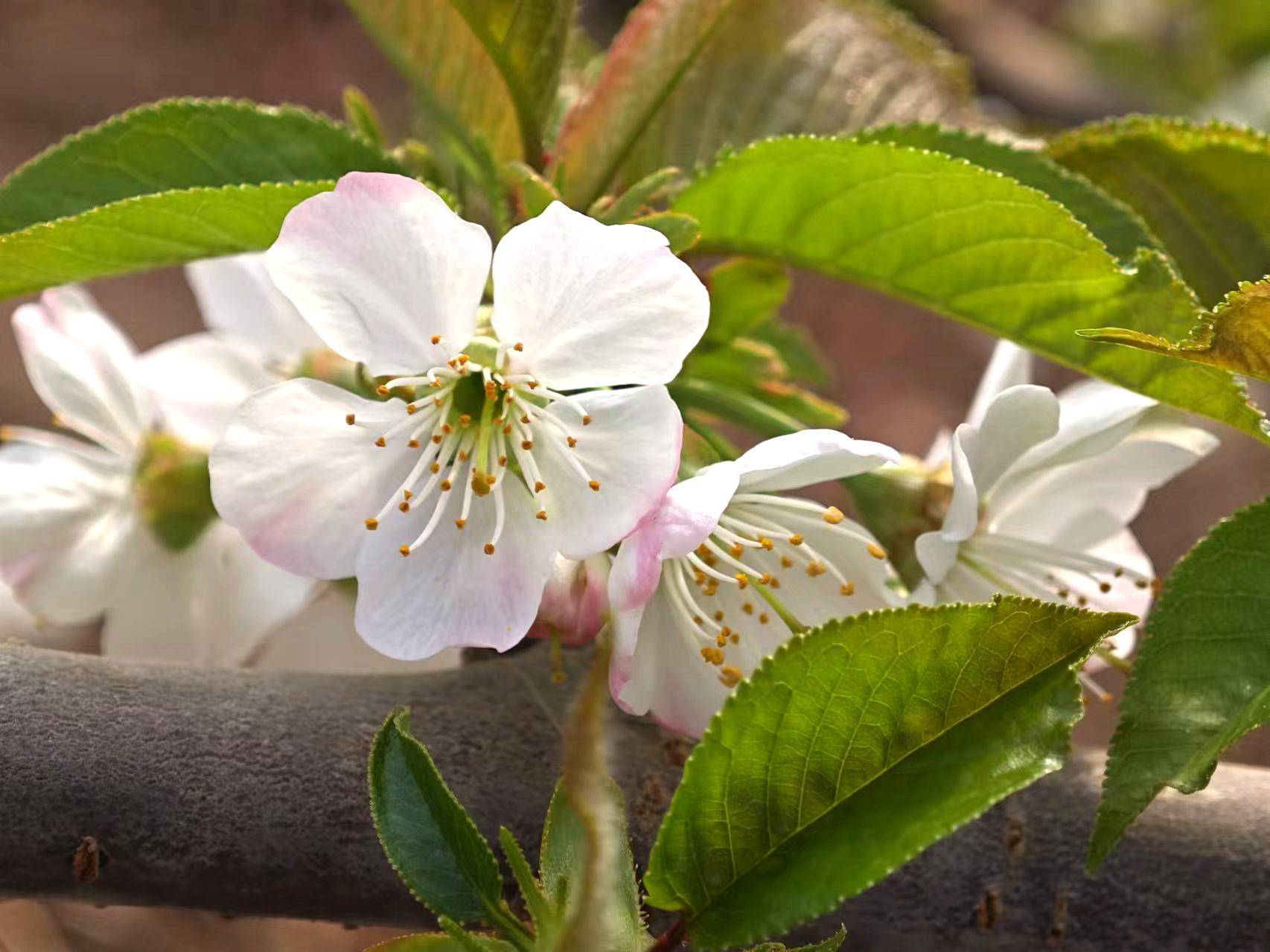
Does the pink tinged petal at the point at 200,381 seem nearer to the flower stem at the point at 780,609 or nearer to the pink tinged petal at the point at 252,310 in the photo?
the pink tinged petal at the point at 252,310

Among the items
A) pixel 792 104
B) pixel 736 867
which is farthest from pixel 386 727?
pixel 792 104

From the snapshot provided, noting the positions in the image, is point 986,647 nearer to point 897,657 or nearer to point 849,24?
point 897,657

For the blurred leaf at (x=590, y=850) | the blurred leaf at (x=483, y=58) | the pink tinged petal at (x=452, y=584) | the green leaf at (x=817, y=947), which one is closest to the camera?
the blurred leaf at (x=590, y=850)

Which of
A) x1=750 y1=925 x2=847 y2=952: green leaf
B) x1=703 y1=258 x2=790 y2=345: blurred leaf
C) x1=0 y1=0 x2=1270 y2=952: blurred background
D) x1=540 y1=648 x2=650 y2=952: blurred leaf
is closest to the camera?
x1=540 y1=648 x2=650 y2=952: blurred leaf

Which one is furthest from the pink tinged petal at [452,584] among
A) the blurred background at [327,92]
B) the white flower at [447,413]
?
the blurred background at [327,92]

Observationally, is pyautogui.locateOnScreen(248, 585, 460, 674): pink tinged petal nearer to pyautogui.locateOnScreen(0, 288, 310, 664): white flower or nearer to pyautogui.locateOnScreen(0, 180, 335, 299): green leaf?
pyautogui.locateOnScreen(0, 288, 310, 664): white flower

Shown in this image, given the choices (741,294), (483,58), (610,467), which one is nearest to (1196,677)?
(610,467)

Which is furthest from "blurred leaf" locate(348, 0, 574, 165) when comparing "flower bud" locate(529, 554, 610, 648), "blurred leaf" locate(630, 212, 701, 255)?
"flower bud" locate(529, 554, 610, 648)
